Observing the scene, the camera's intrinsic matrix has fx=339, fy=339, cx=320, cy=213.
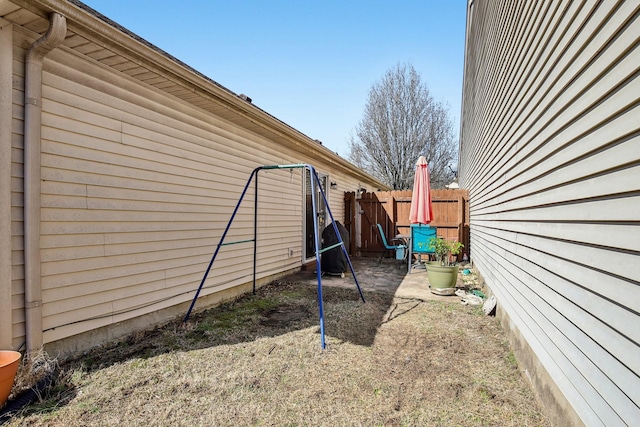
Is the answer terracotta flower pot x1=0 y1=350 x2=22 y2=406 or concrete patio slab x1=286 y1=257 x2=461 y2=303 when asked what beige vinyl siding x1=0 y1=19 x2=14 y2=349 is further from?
concrete patio slab x1=286 y1=257 x2=461 y2=303

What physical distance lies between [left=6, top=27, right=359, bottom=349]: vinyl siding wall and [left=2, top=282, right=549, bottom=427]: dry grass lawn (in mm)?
519

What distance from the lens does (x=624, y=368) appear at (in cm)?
130

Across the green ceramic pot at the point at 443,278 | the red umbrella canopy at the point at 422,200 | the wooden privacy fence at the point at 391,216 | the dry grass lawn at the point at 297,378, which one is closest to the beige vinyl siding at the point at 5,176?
→ the dry grass lawn at the point at 297,378

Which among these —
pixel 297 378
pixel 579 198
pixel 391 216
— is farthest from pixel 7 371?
pixel 391 216

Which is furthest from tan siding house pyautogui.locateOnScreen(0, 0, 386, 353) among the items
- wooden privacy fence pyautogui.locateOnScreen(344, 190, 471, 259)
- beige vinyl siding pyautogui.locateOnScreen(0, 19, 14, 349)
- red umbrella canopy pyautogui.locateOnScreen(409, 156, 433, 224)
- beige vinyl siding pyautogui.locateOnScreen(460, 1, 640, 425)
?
wooden privacy fence pyautogui.locateOnScreen(344, 190, 471, 259)

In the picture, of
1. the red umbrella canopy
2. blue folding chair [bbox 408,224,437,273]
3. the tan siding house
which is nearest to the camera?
the tan siding house

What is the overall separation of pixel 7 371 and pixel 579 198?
3390mm

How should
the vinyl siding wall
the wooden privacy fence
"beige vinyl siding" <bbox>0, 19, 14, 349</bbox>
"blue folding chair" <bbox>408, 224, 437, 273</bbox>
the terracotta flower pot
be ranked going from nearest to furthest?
the terracotta flower pot
"beige vinyl siding" <bbox>0, 19, 14, 349</bbox>
the vinyl siding wall
"blue folding chair" <bbox>408, 224, 437, 273</bbox>
the wooden privacy fence

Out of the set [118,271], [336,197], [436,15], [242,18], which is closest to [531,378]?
[118,271]

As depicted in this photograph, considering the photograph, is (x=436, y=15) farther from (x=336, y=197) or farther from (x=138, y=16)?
(x=138, y=16)

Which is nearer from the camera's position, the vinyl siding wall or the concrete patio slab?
the vinyl siding wall

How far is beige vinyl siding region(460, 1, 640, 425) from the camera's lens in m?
1.30

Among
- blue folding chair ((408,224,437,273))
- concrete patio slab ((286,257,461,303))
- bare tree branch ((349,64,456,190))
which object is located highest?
bare tree branch ((349,64,456,190))

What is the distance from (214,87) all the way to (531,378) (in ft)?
13.3
